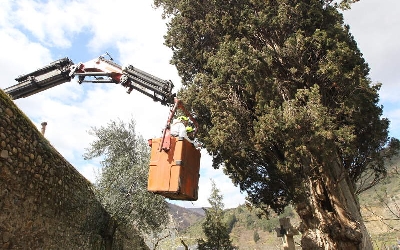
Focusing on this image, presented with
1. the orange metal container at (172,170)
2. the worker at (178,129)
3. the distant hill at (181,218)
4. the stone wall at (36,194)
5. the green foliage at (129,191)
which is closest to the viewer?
the orange metal container at (172,170)

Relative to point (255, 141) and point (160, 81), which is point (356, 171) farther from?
point (160, 81)

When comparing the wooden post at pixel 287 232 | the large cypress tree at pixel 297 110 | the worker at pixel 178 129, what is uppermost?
the large cypress tree at pixel 297 110

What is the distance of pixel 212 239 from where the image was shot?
23688 millimetres

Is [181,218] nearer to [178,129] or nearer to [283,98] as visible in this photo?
[283,98]

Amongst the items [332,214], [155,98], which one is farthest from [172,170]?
[332,214]

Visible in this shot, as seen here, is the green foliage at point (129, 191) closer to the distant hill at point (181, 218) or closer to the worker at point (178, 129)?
the distant hill at point (181, 218)

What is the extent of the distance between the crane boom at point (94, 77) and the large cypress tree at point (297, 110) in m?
2.25

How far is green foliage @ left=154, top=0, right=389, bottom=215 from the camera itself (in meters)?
8.51

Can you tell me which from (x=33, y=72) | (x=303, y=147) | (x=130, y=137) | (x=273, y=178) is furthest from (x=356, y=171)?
(x=33, y=72)

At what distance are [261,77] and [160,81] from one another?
305 centimetres

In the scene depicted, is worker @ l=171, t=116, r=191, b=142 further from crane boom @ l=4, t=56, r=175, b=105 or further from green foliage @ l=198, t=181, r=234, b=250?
green foliage @ l=198, t=181, r=234, b=250

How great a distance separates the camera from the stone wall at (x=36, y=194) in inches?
242

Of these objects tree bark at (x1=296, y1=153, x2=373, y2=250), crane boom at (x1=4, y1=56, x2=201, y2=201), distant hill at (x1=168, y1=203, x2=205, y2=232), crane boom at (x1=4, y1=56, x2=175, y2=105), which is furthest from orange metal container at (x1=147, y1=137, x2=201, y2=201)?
distant hill at (x1=168, y1=203, x2=205, y2=232)

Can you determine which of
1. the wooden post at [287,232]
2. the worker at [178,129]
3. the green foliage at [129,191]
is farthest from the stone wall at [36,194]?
the wooden post at [287,232]
